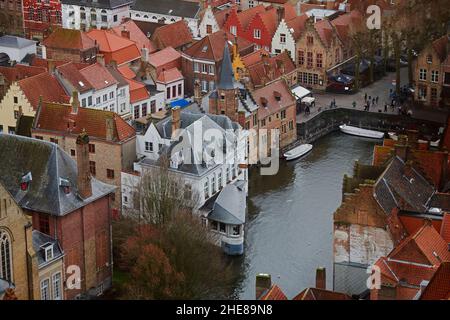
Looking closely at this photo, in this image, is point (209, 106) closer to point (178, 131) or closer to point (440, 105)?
point (178, 131)

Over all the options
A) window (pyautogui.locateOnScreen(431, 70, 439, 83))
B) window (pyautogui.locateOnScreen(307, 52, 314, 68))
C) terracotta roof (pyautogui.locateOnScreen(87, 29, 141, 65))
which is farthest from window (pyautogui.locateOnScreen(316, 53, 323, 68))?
terracotta roof (pyautogui.locateOnScreen(87, 29, 141, 65))

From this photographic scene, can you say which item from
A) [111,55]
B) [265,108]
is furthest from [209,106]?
[111,55]

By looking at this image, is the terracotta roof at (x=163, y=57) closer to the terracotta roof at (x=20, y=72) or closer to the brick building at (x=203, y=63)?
the brick building at (x=203, y=63)

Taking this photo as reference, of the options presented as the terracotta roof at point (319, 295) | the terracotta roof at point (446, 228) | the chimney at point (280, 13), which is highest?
the chimney at point (280, 13)

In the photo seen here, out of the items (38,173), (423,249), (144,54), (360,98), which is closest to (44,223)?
(38,173)

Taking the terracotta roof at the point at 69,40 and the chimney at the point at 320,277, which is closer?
the chimney at the point at 320,277

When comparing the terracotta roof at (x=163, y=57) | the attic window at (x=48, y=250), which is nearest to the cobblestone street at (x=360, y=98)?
the terracotta roof at (x=163, y=57)
